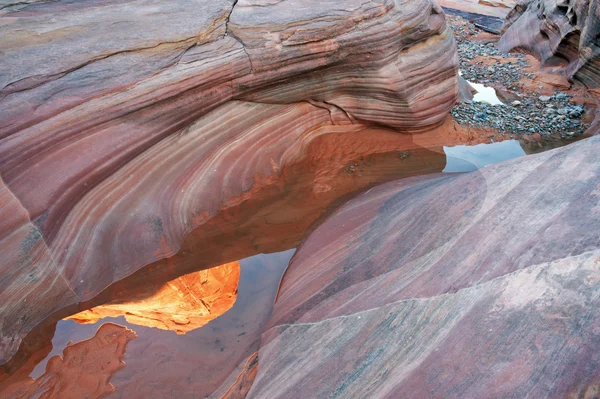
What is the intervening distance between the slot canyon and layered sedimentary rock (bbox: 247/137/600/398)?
14mm

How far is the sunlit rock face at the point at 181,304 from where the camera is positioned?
3.27 meters

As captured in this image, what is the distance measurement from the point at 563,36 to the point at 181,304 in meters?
7.94

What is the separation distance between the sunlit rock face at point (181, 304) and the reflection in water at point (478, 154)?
2871mm

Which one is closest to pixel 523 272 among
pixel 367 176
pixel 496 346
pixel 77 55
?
pixel 496 346

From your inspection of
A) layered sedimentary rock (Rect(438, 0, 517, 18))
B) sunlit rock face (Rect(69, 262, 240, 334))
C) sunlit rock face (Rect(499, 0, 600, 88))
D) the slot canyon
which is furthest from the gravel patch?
layered sedimentary rock (Rect(438, 0, 517, 18))

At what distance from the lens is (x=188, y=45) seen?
4152mm

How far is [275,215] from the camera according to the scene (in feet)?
14.3

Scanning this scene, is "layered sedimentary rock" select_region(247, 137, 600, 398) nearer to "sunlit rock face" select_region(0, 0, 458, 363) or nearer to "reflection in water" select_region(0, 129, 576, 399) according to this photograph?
"reflection in water" select_region(0, 129, 576, 399)

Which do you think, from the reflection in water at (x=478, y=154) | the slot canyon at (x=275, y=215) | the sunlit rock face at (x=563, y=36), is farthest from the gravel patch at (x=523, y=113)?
the sunlit rock face at (x=563, y=36)

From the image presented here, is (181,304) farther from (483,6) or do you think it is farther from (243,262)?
(483,6)

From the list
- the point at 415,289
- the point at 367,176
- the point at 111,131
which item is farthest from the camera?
the point at 367,176

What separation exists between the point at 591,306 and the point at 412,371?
93 cm

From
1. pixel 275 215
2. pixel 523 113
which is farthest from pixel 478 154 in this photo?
pixel 275 215

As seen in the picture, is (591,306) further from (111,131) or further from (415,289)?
(111,131)
